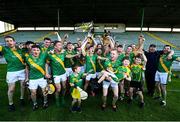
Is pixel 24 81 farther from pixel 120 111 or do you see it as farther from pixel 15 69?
pixel 120 111

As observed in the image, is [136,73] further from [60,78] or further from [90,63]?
[60,78]

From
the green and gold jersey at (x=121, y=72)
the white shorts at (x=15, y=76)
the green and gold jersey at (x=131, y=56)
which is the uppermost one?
the green and gold jersey at (x=131, y=56)

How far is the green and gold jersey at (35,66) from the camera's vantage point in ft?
20.0

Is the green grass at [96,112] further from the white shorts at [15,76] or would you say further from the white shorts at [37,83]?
the white shorts at [15,76]

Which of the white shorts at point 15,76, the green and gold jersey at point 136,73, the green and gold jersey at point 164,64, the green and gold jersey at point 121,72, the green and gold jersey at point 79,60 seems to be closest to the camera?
the white shorts at point 15,76

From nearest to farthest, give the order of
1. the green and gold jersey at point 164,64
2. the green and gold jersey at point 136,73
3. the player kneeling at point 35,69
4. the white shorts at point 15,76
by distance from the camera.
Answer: the player kneeling at point 35,69, the white shorts at point 15,76, the green and gold jersey at point 136,73, the green and gold jersey at point 164,64

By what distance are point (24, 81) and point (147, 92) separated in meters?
4.41

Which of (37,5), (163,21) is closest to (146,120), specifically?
(37,5)

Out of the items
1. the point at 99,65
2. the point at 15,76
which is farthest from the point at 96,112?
the point at 15,76

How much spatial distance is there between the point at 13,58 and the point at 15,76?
1.68 feet

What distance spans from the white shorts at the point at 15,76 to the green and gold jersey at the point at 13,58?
102 mm

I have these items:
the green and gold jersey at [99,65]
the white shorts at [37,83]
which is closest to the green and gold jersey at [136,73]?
the green and gold jersey at [99,65]

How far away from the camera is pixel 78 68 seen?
620 cm

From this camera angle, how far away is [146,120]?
609cm
